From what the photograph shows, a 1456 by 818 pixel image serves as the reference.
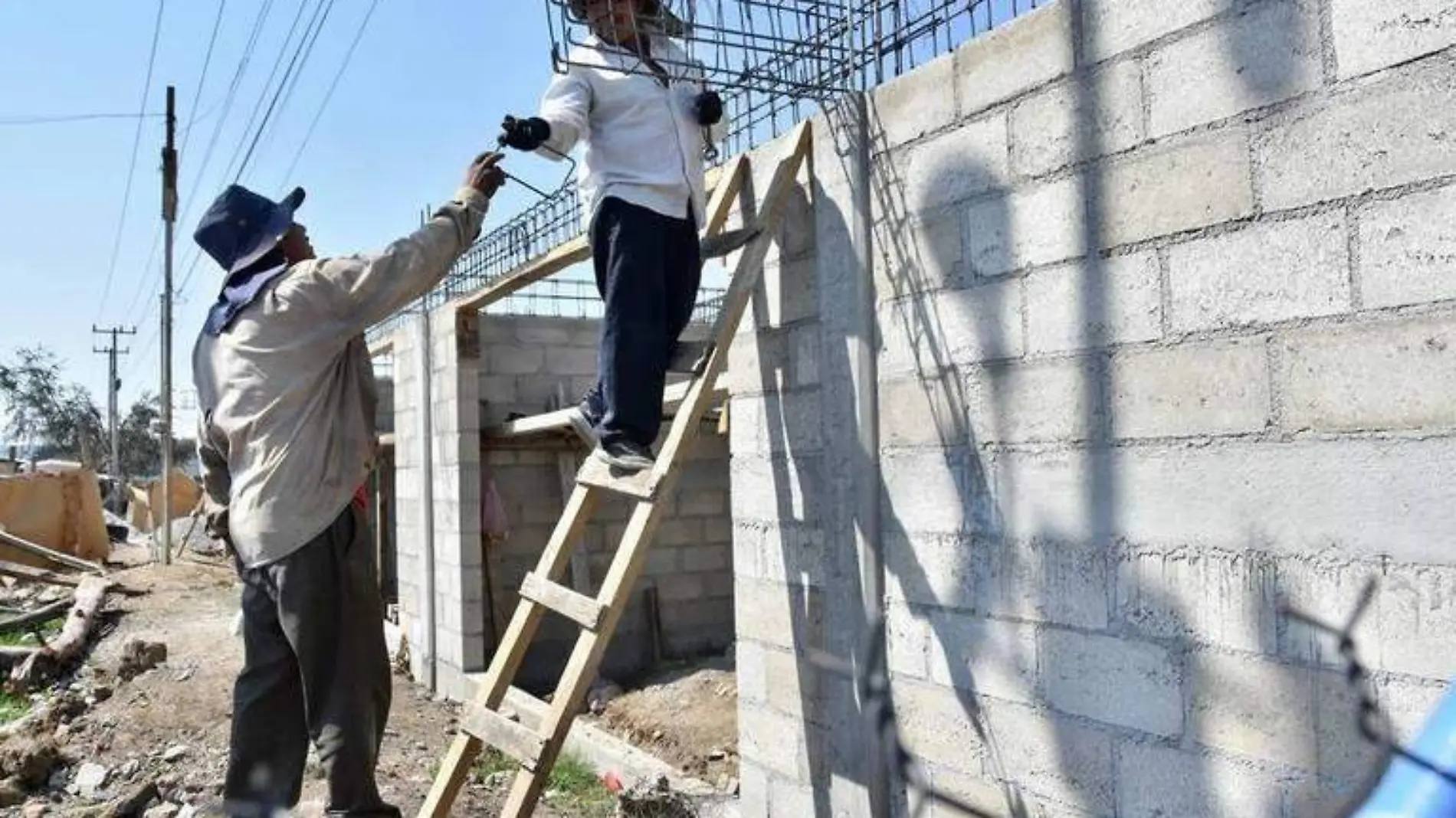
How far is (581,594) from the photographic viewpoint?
3229 mm

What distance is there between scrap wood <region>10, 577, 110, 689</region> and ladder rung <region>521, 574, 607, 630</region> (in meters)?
6.99

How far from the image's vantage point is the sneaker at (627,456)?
125 inches

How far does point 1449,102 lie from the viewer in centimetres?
181

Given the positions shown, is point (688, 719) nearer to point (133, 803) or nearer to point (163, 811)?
point (163, 811)

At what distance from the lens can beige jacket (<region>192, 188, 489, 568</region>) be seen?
121 inches

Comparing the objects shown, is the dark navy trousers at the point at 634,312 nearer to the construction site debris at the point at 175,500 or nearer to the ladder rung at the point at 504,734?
the ladder rung at the point at 504,734

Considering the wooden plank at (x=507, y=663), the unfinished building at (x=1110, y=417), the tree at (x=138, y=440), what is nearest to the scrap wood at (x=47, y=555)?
the wooden plank at (x=507, y=663)

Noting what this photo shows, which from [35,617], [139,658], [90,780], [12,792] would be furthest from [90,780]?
[35,617]

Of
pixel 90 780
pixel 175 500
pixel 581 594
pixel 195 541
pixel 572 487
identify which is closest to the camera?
pixel 581 594

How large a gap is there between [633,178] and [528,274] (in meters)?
2.88

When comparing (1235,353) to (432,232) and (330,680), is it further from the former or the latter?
(330,680)

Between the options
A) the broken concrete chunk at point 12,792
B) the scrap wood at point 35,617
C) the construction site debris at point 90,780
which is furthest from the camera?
the scrap wood at point 35,617

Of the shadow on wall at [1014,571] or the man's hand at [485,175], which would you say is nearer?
the shadow on wall at [1014,571]

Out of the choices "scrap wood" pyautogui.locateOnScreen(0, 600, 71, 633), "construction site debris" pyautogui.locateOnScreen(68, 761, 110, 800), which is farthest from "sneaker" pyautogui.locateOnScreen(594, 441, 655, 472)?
"scrap wood" pyautogui.locateOnScreen(0, 600, 71, 633)
